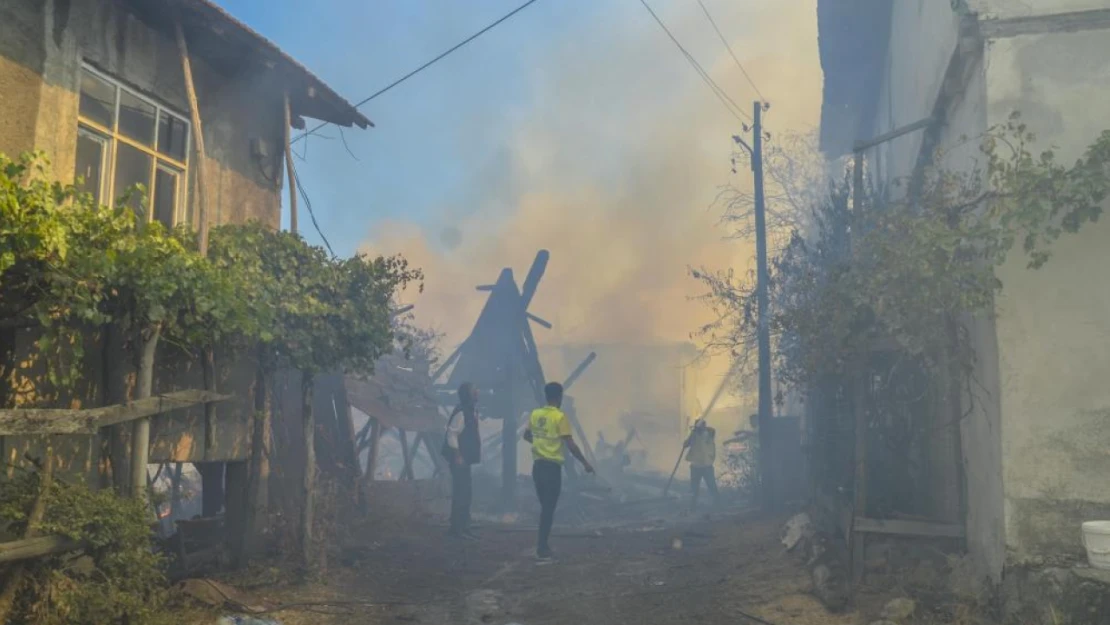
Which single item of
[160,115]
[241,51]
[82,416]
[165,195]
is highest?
[241,51]

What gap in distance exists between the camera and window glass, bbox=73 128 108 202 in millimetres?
7426

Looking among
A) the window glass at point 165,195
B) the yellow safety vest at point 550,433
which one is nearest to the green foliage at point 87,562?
the window glass at point 165,195

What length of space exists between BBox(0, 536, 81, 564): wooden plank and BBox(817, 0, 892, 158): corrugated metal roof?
13.7 metres

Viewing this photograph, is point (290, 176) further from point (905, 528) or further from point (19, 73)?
point (905, 528)

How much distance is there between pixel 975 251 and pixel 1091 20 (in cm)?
201

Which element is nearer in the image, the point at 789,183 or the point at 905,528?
the point at 905,528

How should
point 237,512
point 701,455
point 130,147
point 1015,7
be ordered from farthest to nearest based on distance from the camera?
point 701,455, point 237,512, point 130,147, point 1015,7

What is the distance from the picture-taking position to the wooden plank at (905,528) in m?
7.68

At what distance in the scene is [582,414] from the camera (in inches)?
1617

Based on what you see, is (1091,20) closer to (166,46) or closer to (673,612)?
(673,612)

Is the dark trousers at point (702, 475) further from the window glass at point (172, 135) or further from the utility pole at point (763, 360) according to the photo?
the window glass at point (172, 135)

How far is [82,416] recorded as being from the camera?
5777mm

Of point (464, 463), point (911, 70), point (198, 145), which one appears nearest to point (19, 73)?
point (198, 145)

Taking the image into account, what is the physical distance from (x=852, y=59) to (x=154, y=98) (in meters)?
12.4
